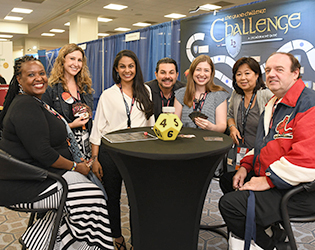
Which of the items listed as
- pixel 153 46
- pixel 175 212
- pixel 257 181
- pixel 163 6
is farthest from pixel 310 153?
pixel 163 6

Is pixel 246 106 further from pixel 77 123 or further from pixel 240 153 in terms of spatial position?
pixel 77 123

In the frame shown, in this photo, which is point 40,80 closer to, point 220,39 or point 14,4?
point 220,39

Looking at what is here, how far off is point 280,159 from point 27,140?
1.58 metres

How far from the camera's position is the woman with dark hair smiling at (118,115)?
2.31m

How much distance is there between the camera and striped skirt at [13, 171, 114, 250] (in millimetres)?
1890

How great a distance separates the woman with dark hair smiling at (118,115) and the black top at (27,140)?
42 cm

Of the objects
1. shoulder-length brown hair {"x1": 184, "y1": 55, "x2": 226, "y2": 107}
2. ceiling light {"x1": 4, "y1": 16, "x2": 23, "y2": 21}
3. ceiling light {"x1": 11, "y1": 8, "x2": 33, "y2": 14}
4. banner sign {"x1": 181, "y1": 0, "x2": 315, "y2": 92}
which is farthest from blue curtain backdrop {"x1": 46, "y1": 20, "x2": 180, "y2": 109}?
ceiling light {"x1": 4, "y1": 16, "x2": 23, "y2": 21}

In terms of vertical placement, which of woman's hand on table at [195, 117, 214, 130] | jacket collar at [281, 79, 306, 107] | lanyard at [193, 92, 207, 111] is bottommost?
woman's hand on table at [195, 117, 214, 130]

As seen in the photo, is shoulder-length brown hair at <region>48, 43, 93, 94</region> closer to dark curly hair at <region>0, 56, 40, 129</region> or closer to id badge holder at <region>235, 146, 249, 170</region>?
dark curly hair at <region>0, 56, 40, 129</region>

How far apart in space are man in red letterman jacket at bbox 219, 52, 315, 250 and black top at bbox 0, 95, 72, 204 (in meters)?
1.21

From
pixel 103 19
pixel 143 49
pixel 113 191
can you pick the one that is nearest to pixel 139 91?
pixel 113 191

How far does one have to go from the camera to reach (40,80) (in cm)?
213

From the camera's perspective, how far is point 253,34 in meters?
3.96

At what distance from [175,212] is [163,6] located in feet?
31.4
